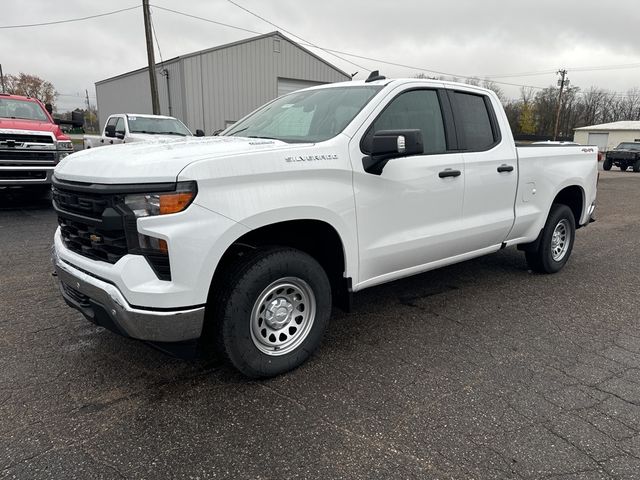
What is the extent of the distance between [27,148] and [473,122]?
7935mm

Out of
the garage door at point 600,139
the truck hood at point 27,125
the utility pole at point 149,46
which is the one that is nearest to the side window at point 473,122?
the truck hood at point 27,125

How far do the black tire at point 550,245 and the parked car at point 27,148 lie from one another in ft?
27.1

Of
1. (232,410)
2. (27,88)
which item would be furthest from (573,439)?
(27,88)

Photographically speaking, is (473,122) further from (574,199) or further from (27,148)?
(27,148)

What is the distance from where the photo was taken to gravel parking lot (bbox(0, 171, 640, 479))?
2.38m

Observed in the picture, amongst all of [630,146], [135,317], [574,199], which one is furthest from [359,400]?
[630,146]

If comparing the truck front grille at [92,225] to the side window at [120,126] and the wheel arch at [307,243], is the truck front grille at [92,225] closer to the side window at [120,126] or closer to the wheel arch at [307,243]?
the wheel arch at [307,243]

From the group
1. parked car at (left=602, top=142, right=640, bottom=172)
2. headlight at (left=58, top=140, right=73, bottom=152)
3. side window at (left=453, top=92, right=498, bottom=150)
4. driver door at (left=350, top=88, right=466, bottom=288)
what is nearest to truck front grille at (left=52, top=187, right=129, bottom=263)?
driver door at (left=350, top=88, right=466, bottom=288)

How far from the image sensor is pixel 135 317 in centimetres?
258

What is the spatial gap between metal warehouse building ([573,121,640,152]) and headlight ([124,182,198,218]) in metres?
60.9

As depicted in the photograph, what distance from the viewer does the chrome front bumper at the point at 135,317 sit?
258 cm

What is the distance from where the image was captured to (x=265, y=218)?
284cm

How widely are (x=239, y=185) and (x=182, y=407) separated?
135 cm

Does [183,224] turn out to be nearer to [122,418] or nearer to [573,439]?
[122,418]
